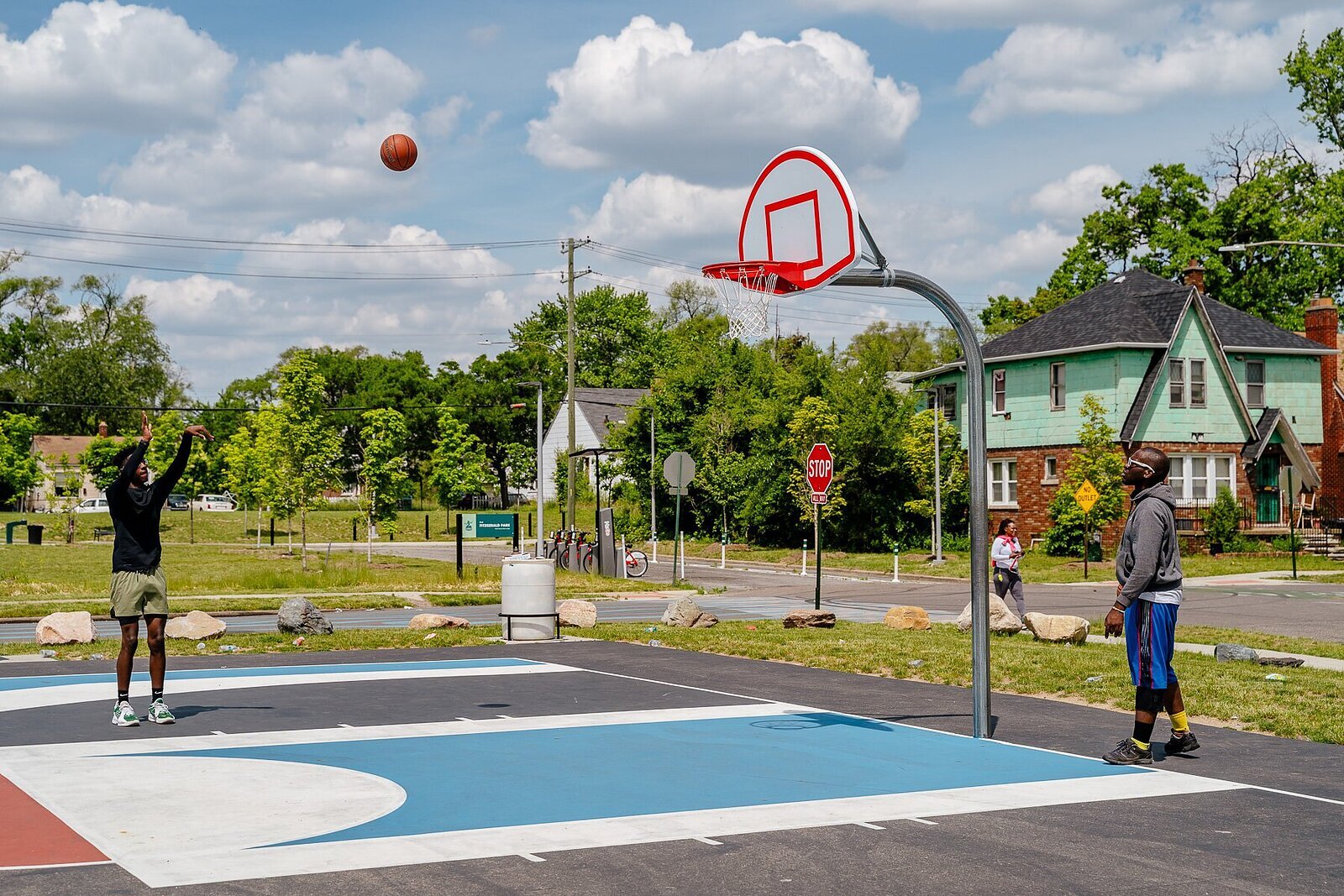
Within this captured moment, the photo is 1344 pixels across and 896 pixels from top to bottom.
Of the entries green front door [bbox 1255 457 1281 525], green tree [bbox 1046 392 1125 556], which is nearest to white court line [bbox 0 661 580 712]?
green tree [bbox 1046 392 1125 556]

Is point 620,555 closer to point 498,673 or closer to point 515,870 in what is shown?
point 498,673

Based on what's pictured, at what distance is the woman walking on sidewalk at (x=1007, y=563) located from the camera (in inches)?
866

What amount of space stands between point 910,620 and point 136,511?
531 inches

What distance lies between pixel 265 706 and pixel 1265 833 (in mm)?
8892

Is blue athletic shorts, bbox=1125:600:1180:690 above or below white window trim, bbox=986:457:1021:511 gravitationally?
below

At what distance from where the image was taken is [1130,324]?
161 ft

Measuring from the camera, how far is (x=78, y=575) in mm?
39312

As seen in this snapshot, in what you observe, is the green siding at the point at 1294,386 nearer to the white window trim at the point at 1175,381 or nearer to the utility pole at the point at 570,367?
the white window trim at the point at 1175,381

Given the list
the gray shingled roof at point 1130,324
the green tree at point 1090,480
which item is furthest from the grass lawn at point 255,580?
the gray shingled roof at point 1130,324

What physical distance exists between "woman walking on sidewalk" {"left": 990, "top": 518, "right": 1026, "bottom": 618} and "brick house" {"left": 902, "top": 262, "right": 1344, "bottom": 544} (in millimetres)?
26278

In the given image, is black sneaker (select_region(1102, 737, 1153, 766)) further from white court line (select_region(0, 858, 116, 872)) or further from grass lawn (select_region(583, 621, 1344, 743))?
white court line (select_region(0, 858, 116, 872))

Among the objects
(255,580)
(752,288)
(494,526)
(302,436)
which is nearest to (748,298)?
(752,288)

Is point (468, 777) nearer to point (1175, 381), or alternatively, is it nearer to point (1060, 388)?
point (1060, 388)

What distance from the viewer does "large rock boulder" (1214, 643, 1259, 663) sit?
16453 mm
